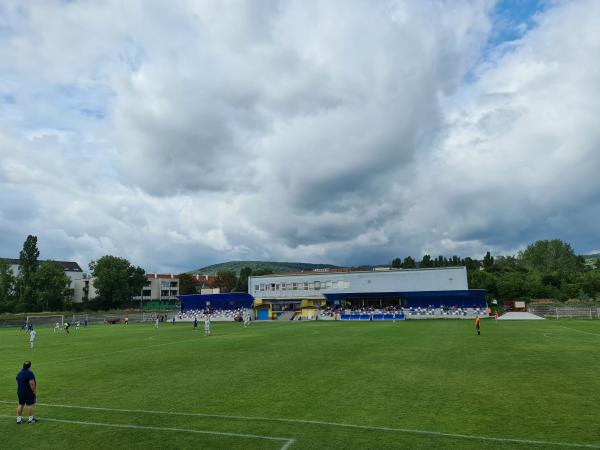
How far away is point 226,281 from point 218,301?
8284 centimetres

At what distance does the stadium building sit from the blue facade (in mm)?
3113

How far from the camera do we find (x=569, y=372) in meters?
19.4

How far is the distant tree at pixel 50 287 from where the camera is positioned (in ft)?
360

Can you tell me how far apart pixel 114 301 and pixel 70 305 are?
12.1 metres

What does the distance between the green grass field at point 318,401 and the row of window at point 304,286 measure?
60.8 meters

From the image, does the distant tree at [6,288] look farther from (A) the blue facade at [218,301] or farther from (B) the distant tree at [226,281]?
(B) the distant tree at [226,281]

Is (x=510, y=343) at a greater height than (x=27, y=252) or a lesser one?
lesser

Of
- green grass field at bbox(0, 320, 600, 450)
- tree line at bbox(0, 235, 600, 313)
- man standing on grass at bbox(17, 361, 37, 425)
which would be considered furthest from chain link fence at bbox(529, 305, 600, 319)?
man standing on grass at bbox(17, 361, 37, 425)

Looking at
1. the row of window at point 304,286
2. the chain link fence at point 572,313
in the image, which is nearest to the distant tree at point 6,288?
the row of window at point 304,286

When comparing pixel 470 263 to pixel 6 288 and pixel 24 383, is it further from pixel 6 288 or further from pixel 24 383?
pixel 24 383

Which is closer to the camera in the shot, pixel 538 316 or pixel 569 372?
pixel 569 372

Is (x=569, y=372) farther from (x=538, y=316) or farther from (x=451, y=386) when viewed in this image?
(x=538, y=316)

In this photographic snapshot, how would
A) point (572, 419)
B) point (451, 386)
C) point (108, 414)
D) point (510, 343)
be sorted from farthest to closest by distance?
point (510, 343)
point (451, 386)
point (108, 414)
point (572, 419)


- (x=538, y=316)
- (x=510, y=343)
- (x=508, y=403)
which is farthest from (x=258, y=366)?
(x=538, y=316)
